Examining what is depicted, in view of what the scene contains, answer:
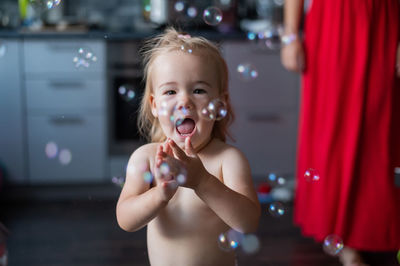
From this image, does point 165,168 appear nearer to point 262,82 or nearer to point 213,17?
point 213,17

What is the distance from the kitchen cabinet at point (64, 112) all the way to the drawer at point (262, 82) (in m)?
0.71

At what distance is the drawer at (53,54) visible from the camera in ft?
7.86

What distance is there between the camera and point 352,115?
1.53 metres

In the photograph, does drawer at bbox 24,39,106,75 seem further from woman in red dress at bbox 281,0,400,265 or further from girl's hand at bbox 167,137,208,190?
girl's hand at bbox 167,137,208,190

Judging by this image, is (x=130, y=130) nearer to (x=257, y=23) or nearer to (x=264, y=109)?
(x=264, y=109)

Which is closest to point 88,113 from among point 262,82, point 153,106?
point 262,82

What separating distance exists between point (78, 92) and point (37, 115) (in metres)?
0.25

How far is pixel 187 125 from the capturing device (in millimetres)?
868

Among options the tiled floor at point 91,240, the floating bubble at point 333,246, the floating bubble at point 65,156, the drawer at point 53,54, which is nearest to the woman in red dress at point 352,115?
the tiled floor at point 91,240

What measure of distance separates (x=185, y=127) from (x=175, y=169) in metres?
0.14

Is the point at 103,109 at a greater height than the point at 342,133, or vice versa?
the point at 342,133

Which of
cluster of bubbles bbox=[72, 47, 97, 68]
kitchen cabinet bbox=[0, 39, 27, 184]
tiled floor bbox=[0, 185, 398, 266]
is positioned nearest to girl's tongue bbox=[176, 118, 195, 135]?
cluster of bubbles bbox=[72, 47, 97, 68]

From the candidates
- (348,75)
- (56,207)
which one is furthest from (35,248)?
(348,75)

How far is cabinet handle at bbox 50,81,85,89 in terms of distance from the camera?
2418 mm
